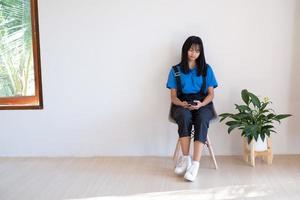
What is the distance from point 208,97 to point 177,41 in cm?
53

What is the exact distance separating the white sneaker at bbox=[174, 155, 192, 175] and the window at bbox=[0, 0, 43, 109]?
131 cm

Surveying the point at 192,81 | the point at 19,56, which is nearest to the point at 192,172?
the point at 192,81

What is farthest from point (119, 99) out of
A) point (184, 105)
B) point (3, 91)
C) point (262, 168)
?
point (262, 168)

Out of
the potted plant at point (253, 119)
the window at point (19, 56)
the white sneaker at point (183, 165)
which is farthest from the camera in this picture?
the window at point (19, 56)

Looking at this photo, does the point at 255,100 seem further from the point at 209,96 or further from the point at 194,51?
the point at 194,51

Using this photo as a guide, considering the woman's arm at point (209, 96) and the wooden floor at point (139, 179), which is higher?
the woman's arm at point (209, 96)

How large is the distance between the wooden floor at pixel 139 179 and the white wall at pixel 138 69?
18 cm

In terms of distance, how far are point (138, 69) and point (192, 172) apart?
997mm

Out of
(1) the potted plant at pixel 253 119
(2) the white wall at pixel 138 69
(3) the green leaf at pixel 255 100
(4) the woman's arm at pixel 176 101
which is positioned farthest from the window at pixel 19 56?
(3) the green leaf at pixel 255 100

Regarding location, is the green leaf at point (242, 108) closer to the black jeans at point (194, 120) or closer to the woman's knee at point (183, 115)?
the black jeans at point (194, 120)

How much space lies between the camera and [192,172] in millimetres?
2639

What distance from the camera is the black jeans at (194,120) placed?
276 cm

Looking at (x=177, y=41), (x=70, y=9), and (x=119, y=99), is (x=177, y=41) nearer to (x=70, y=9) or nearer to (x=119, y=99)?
(x=119, y=99)

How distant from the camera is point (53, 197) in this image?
2.39 metres
